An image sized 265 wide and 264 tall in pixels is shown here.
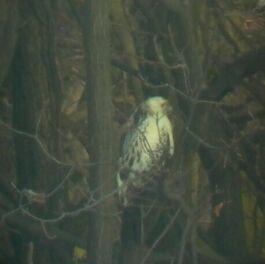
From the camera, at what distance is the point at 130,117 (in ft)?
18.4

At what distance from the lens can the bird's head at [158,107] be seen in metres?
5.27

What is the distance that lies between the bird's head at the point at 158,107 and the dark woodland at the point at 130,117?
0.07 meters

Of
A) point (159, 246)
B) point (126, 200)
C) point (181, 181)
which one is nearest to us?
point (181, 181)

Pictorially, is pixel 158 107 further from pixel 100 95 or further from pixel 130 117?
pixel 100 95

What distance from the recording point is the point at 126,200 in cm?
496

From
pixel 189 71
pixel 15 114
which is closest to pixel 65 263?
pixel 15 114

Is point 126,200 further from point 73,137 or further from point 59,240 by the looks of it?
point 73,137

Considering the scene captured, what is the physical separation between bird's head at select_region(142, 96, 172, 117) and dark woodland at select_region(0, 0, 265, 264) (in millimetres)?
72

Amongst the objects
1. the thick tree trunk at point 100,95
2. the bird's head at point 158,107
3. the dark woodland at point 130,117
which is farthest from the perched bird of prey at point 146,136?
the thick tree trunk at point 100,95

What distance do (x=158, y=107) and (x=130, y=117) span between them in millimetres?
370

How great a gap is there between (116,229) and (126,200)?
11.8 inches

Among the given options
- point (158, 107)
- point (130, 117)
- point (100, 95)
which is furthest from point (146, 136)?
point (100, 95)

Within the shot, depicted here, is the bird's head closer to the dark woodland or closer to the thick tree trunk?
the dark woodland

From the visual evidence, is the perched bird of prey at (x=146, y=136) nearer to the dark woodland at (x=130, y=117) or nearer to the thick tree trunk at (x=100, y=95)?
the dark woodland at (x=130, y=117)
